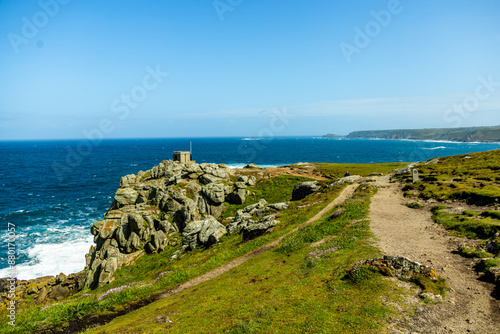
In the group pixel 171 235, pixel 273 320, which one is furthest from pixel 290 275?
pixel 171 235

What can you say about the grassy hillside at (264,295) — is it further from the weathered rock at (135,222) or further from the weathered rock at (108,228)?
the weathered rock at (108,228)

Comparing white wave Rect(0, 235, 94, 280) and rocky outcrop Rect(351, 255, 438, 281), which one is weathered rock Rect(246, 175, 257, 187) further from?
rocky outcrop Rect(351, 255, 438, 281)

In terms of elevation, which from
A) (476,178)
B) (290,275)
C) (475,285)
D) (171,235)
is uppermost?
(476,178)

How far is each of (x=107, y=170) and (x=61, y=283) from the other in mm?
117872

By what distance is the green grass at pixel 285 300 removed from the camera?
512 inches

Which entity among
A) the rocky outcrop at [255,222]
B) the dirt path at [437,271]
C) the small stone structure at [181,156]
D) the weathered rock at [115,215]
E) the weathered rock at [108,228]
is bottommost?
the weathered rock at [108,228]

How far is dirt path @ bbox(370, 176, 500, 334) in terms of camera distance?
1228 centimetres

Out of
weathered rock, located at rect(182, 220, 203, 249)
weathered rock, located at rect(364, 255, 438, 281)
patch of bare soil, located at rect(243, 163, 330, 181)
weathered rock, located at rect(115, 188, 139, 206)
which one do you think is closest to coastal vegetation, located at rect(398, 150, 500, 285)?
weathered rock, located at rect(364, 255, 438, 281)

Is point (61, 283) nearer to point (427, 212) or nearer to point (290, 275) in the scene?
point (290, 275)

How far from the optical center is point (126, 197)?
52.4 m

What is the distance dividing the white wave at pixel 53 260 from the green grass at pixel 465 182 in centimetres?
Answer: 5897

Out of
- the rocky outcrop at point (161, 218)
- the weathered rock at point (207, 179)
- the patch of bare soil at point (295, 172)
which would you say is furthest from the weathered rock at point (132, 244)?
the patch of bare soil at point (295, 172)

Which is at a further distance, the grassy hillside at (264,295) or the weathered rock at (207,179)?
the weathered rock at (207,179)

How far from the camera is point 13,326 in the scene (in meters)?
18.3
